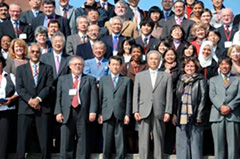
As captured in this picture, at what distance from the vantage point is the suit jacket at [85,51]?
9551 mm

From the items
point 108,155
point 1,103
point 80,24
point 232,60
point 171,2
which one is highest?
point 171,2

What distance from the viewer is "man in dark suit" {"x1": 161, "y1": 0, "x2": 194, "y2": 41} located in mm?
10547

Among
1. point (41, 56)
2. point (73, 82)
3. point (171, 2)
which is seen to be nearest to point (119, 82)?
point (73, 82)

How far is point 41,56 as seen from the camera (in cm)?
919

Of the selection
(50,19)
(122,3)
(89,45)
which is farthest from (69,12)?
(89,45)

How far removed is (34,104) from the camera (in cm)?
837

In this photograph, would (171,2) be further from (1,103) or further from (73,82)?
(1,103)

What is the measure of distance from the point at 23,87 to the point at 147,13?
14.2ft

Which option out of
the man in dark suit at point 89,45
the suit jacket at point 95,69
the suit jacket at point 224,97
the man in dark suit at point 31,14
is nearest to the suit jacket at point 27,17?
the man in dark suit at point 31,14

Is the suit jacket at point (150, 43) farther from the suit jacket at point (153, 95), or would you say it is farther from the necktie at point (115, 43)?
the suit jacket at point (153, 95)

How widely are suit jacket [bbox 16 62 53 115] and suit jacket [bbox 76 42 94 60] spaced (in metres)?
1.07

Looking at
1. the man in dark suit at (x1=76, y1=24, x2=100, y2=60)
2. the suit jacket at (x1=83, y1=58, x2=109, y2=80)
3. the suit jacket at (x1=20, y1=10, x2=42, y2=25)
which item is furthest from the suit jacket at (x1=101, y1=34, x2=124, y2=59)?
the suit jacket at (x1=20, y1=10, x2=42, y2=25)

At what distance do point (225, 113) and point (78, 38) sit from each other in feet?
11.2

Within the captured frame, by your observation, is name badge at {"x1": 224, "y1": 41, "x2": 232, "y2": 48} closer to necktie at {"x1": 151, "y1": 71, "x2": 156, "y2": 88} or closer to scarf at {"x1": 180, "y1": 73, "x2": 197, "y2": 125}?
scarf at {"x1": 180, "y1": 73, "x2": 197, "y2": 125}
